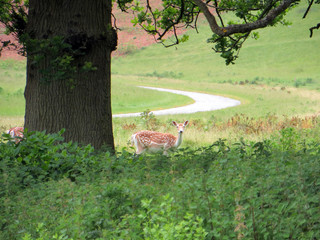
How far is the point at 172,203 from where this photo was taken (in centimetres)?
480

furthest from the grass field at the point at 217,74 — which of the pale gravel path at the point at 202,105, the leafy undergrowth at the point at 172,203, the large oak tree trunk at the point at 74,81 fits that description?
the leafy undergrowth at the point at 172,203

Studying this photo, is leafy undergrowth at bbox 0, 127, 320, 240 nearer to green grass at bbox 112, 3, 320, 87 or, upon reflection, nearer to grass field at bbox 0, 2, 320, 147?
grass field at bbox 0, 2, 320, 147

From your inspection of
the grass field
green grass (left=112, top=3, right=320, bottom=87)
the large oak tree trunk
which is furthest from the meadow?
green grass (left=112, top=3, right=320, bottom=87)

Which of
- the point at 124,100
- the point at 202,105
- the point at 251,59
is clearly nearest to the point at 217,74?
the point at 251,59

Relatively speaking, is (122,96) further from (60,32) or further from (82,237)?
(82,237)

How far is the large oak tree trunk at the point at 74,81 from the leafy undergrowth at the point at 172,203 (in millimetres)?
1655

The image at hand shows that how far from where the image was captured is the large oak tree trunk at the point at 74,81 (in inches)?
352

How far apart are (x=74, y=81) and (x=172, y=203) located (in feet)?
15.5

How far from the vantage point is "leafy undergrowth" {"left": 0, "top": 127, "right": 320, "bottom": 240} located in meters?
4.37

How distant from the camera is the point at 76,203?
203 inches

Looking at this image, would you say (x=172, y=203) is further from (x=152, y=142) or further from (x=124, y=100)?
(x=124, y=100)

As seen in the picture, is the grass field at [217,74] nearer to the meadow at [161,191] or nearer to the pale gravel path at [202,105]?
the pale gravel path at [202,105]

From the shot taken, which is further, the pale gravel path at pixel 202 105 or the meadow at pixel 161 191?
the pale gravel path at pixel 202 105

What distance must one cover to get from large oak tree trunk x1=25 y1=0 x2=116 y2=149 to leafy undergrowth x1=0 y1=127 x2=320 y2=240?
1655 millimetres
